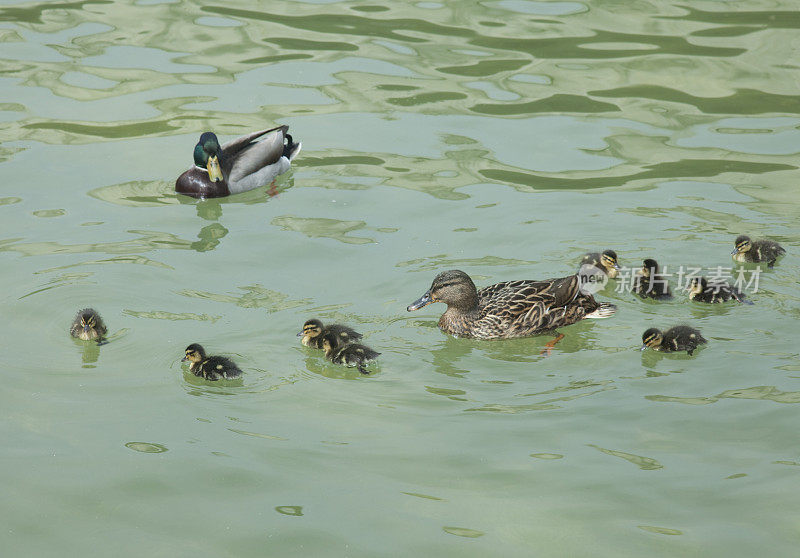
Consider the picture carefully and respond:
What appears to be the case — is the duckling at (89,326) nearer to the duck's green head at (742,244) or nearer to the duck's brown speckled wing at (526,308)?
the duck's brown speckled wing at (526,308)

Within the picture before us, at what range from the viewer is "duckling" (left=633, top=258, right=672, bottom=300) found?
6988mm

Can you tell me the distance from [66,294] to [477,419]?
3.09 meters

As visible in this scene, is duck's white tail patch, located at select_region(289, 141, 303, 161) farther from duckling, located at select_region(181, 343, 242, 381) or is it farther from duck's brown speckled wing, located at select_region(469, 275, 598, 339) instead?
duckling, located at select_region(181, 343, 242, 381)

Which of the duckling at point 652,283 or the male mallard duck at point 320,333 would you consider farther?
the duckling at point 652,283

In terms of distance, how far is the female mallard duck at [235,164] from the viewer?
29.5ft

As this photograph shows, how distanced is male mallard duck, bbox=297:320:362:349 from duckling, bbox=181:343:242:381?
1.62 feet

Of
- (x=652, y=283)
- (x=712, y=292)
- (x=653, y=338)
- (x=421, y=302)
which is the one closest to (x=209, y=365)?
(x=421, y=302)

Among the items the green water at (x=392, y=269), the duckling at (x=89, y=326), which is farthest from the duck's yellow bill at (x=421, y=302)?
the duckling at (x=89, y=326)

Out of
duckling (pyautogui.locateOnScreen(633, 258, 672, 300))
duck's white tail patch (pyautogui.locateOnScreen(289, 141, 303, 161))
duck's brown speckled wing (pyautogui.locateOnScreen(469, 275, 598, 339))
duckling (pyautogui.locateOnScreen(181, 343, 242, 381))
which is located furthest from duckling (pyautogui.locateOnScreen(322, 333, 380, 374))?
duck's white tail patch (pyautogui.locateOnScreen(289, 141, 303, 161))

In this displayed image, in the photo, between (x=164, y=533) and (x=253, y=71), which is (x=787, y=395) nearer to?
(x=164, y=533)

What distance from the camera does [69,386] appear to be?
591 centimetres

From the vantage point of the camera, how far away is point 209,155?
29.9ft

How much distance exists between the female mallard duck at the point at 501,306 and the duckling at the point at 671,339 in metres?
0.71

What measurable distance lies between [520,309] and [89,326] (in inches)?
104
